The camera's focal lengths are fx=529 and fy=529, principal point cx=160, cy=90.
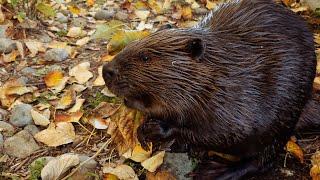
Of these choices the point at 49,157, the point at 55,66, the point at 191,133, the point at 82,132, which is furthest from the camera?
the point at 55,66

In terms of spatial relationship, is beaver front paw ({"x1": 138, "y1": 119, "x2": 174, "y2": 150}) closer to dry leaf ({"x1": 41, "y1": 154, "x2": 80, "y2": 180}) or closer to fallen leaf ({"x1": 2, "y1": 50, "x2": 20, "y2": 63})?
dry leaf ({"x1": 41, "y1": 154, "x2": 80, "y2": 180})

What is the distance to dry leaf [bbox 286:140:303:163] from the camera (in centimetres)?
206

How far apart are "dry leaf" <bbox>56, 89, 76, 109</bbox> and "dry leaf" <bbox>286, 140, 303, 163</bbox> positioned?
992 mm

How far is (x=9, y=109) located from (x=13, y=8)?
981mm

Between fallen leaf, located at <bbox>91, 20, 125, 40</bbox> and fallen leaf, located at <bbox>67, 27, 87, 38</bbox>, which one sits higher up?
fallen leaf, located at <bbox>91, 20, 125, 40</bbox>

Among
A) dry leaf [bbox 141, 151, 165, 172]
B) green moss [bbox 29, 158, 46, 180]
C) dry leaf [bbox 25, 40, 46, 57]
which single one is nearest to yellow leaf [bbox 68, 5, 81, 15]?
dry leaf [bbox 25, 40, 46, 57]

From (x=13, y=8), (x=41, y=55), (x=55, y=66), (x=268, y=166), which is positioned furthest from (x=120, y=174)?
(x=13, y=8)

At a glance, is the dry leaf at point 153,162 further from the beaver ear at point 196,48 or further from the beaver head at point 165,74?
the beaver ear at point 196,48

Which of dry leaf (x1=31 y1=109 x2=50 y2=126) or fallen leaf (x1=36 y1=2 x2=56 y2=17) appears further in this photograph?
fallen leaf (x1=36 y1=2 x2=56 y2=17)

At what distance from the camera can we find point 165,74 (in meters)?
1.69

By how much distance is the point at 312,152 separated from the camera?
83.4 inches

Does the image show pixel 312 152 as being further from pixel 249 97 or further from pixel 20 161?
pixel 20 161

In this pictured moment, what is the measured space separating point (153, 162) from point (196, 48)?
0.51m

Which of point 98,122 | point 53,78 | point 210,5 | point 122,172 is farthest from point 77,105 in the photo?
point 210,5
